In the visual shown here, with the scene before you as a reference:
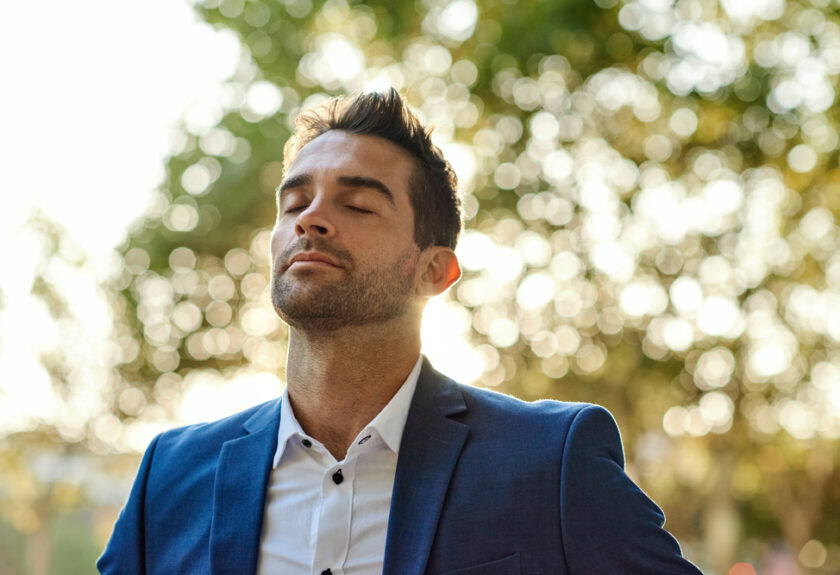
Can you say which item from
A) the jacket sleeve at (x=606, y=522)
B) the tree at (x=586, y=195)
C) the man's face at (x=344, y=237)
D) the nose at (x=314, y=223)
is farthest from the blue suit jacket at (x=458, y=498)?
the tree at (x=586, y=195)

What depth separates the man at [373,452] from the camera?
2.46 meters

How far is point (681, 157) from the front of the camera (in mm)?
11945

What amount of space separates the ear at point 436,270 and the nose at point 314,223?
432mm

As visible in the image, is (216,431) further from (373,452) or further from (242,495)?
(373,452)

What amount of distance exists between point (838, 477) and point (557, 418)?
97.6 feet

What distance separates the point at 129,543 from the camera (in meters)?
2.84

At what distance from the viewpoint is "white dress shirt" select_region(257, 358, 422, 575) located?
261 cm

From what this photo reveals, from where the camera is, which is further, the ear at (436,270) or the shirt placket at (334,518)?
the ear at (436,270)

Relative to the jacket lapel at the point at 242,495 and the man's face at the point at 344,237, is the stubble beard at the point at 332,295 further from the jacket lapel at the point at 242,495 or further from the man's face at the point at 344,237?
the jacket lapel at the point at 242,495

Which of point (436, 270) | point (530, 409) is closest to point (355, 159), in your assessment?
point (436, 270)

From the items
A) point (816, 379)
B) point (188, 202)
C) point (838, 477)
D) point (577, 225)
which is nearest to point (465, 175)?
point (577, 225)

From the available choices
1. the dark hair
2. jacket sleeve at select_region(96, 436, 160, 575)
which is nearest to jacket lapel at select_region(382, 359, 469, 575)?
the dark hair

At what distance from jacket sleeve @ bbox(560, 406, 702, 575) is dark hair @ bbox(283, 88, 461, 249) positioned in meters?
1.00

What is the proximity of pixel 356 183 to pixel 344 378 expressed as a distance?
2.18ft
